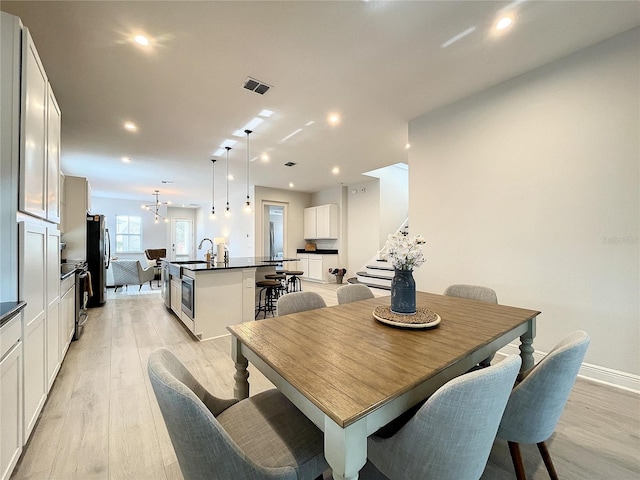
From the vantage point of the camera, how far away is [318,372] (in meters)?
0.99

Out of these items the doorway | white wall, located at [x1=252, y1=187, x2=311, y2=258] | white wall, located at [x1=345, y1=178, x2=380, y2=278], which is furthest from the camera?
the doorway

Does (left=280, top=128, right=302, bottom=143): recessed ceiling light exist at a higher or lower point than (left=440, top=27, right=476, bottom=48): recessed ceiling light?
higher

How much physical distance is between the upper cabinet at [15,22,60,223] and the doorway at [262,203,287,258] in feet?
18.0

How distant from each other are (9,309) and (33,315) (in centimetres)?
47

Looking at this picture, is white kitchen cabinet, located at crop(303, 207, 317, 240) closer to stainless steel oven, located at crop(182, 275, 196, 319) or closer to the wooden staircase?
the wooden staircase

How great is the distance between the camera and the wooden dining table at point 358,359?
792 mm

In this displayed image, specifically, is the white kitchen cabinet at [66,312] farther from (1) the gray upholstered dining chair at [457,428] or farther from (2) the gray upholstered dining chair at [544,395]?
(2) the gray upholstered dining chair at [544,395]

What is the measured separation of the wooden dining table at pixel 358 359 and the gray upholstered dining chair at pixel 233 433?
0.62 feet

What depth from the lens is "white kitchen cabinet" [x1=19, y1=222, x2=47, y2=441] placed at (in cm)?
152

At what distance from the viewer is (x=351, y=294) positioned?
2.30 metres

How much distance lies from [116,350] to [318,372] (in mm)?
3133

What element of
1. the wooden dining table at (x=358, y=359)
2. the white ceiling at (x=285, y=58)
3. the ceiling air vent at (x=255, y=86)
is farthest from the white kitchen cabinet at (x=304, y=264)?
the wooden dining table at (x=358, y=359)

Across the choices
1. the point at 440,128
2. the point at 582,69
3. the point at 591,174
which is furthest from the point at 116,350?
the point at 582,69

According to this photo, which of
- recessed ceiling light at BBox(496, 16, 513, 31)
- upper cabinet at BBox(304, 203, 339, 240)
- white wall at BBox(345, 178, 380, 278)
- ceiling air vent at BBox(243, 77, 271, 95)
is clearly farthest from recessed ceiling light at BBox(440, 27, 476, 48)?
upper cabinet at BBox(304, 203, 339, 240)
